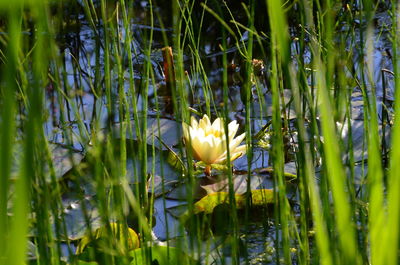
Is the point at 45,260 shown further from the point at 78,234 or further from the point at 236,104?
the point at 236,104

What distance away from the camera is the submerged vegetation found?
1.62ft

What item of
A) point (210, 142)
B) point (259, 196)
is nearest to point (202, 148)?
point (210, 142)

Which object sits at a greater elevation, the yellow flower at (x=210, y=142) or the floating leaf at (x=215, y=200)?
the yellow flower at (x=210, y=142)

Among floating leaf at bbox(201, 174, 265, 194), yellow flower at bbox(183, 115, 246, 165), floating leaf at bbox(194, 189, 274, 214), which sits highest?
yellow flower at bbox(183, 115, 246, 165)

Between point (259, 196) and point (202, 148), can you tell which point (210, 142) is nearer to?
point (202, 148)

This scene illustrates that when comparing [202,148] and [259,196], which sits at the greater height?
[202,148]

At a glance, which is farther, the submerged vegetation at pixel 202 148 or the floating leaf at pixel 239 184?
the floating leaf at pixel 239 184

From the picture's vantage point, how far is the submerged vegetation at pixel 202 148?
495 mm

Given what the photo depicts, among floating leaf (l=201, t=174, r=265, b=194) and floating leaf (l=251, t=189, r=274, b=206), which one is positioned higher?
floating leaf (l=201, t=174, r=265, b=194)

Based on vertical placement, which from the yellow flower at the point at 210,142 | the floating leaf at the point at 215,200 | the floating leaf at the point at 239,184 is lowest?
→ the floating leaf at the point at 215,200

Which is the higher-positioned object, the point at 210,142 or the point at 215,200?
the point at 210,142

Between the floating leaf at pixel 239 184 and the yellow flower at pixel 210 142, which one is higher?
the yellow flower at pixel 210 142

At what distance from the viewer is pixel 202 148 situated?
4.49ft

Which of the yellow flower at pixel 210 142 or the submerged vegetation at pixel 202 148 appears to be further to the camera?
the yellow flower at pixel 210 142
